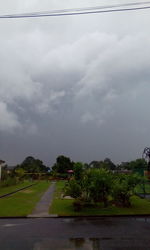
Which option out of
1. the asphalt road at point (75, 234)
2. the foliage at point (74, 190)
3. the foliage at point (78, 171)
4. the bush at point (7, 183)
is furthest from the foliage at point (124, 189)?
the bush at point (7, 183)

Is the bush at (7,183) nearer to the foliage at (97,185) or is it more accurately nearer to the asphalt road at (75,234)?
the foliage at (97,185)

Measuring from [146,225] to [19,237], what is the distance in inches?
207

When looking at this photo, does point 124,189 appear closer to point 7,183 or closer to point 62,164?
point 7,183

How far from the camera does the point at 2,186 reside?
30094 millimetres

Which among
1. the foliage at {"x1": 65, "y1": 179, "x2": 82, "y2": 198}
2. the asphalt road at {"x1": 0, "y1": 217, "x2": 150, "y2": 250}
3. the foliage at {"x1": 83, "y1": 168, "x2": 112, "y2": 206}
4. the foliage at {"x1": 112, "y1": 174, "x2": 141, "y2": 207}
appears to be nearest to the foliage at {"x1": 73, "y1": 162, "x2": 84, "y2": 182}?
the foliage at {"x1": 83, "y1": 168, "x2": 112, "y2": 206}

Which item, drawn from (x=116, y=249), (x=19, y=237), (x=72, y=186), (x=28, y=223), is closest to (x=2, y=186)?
(x=72, y=186)

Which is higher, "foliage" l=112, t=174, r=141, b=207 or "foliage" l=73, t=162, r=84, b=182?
"foliage" l=73, t=162, r=84, b=182

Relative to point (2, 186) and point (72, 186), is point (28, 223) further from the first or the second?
point (2, 186)

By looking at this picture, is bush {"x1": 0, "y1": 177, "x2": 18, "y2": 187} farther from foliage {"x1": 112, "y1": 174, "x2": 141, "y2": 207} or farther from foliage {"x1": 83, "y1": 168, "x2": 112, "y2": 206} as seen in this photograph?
foliage {"x1": 112, "y1": 174, "x2": 141, "y2": 207}

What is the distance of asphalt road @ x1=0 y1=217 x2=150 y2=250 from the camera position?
6.82 metres

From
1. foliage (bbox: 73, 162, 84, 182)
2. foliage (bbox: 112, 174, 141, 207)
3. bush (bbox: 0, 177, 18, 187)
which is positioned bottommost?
bush (bbox: 0, 177, 18, 187)

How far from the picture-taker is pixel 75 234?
818 cm

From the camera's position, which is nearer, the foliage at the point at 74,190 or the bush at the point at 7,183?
the foliage at the point at 74,190

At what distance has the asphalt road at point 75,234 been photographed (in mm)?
6820
